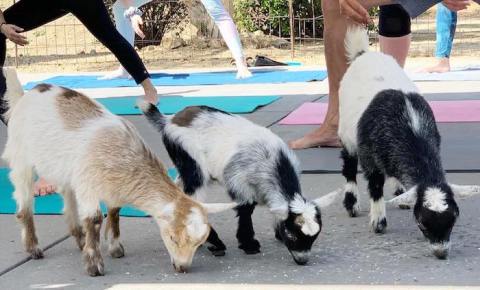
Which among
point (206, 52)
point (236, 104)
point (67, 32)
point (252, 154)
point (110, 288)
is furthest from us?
point (67, 32)

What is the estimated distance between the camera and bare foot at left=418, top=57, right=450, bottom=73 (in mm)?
12734

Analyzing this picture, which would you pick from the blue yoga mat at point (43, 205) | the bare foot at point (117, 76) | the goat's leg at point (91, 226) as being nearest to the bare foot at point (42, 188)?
the blue yoga mat at point (43, 205)

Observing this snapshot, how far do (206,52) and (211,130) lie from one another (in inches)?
507

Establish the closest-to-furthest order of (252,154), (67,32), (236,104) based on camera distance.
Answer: (252,154), (236,104), (67,32)

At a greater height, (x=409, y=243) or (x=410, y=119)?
(x=410, y=119)

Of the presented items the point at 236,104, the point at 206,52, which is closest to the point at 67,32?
the point at 206,52

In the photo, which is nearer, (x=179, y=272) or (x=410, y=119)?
(x=179, y=272)

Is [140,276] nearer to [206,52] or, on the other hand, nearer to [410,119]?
[410,119]

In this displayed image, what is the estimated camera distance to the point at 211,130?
511 centimetres

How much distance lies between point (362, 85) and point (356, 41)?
0.53 meters

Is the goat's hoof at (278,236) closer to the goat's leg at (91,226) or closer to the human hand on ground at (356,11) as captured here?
the goat's leg at (91,226)

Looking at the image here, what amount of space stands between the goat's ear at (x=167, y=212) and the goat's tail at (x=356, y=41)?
216 centimetres

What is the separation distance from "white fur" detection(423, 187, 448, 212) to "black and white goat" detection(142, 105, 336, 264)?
52cm

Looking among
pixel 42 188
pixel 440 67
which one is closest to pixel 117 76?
pixel 440 67
